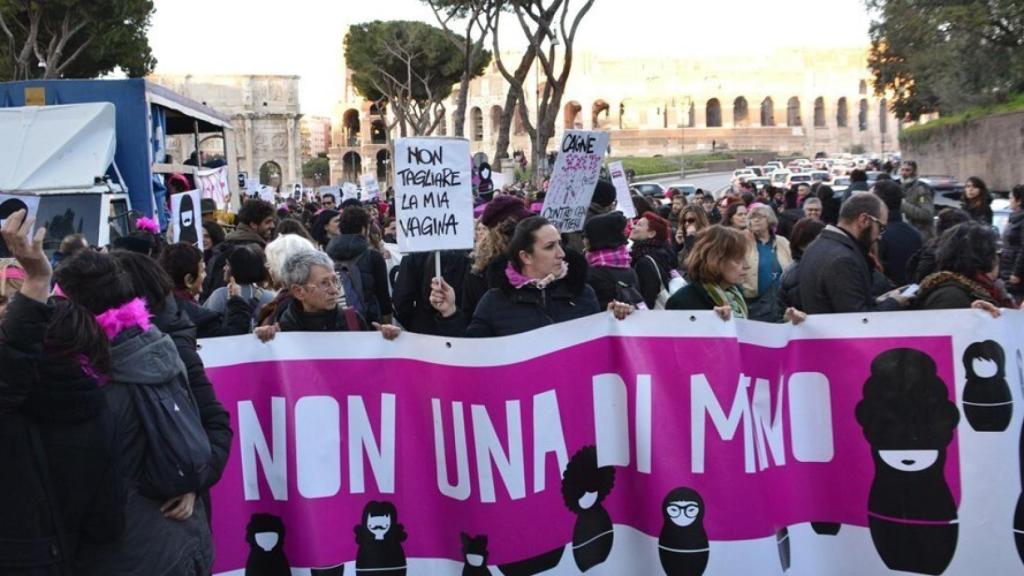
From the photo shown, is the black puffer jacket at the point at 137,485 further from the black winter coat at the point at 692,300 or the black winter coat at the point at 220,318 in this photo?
the black winter coat at the point at 692,300

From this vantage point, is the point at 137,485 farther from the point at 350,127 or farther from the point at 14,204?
the point at 350,127

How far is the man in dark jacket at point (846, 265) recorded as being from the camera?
557 cm

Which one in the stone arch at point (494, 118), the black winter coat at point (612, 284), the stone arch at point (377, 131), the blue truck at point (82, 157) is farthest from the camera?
the stone arch at point (377, 131)

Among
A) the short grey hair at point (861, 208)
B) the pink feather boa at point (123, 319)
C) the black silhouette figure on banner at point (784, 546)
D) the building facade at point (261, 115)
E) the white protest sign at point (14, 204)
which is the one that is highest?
the building facade at point (261, 115)

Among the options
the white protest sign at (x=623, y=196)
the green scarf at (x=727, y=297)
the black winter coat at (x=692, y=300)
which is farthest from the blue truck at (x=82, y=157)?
the green scarf at (x=727, y=297)

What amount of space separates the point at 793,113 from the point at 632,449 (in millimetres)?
112026

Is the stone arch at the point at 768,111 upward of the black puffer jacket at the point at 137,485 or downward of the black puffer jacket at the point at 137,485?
upward

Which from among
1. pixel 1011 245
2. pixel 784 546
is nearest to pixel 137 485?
pixel 784 546

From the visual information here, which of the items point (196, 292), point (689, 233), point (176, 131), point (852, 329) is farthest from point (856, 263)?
point (176, 131)

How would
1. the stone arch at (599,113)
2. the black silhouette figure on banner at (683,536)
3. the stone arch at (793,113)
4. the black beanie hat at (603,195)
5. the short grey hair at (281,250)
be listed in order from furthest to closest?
the stone arch at (793,113), the stone arch at (599,113), the black beanie hat at (603,195), the short grey hair at (281,250), the black silhouette figure on banner at (683,536)

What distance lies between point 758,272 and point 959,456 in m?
2.99

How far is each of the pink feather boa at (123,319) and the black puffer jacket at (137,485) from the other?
0.02 meters

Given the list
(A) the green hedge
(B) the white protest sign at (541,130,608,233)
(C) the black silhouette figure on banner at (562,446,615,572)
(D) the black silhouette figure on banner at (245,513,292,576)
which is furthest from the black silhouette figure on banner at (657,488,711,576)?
(A) the green hedge

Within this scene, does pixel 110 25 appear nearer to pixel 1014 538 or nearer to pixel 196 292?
pixel 196 292
